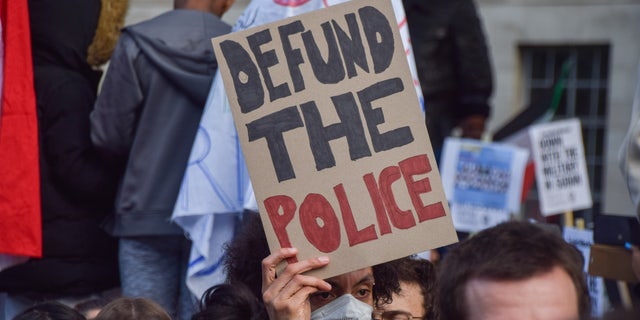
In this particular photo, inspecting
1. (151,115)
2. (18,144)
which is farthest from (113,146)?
(18,144)

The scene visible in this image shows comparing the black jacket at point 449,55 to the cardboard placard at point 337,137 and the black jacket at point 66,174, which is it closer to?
the black jacket at point 66,174

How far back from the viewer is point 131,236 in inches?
218

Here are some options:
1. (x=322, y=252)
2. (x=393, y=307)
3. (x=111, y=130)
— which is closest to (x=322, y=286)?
(x=322, y=252)

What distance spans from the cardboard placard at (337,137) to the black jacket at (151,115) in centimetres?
166

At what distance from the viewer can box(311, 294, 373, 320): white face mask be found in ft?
12.4

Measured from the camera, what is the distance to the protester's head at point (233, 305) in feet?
13.2

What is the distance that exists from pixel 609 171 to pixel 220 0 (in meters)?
8.18

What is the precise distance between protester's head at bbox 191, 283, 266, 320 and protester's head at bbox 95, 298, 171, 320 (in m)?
0.13

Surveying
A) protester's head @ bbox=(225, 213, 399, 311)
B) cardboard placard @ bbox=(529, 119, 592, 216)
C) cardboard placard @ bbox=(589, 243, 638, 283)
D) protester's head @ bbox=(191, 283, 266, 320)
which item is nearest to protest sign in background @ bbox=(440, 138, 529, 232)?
cardboard placard @ bbox=(529, 119, 592, 216)

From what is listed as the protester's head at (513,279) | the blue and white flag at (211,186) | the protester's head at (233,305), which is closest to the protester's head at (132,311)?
the protester's head at (233,305)

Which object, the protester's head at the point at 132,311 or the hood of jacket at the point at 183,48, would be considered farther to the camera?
the hood of jacket at the point at 183,48

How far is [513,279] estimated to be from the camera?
3.04 meters

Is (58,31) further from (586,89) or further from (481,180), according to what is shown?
(586,89)

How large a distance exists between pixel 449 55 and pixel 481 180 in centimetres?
95
